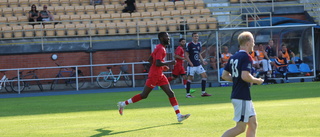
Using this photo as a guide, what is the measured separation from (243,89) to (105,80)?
20288mm

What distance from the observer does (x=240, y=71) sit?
763 centimetres

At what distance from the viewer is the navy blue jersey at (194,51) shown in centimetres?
1900

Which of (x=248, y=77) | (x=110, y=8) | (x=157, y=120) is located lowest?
Answer: (x=157, y=120)

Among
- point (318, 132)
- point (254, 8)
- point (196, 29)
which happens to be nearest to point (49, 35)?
point (196, 29)

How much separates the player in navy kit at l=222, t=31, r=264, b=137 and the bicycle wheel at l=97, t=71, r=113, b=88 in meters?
20.2

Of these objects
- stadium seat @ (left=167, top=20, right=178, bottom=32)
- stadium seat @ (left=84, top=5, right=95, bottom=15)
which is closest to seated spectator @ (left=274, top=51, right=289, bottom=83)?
stadium seat @ (left=167, top=20, right=178, bottom=32)

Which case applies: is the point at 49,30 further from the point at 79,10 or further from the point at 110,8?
the point at 110,8

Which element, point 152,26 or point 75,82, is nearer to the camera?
point 75,82

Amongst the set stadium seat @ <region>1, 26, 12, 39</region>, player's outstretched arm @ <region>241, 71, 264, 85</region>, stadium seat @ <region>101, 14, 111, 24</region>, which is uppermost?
stadium seat @ <region>101, 14, 111, 24</region>

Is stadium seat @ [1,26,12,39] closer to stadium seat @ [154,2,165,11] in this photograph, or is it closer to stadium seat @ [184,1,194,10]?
stadium seat @ [154,2,165,11]

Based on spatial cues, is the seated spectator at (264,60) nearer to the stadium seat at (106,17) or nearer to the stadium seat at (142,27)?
the stadium seat at (142,27)

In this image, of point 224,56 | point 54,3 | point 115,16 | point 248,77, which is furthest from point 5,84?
point 248,77

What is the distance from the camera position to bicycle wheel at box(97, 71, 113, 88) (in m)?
27.6

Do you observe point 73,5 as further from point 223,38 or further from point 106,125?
point 106,125
